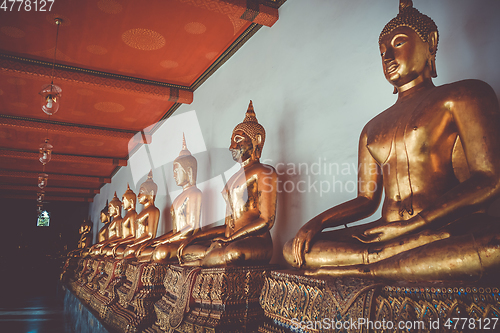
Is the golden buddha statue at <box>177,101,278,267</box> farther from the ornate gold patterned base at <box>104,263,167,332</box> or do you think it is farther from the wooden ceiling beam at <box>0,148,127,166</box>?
the wooden ceiling beam at <box>0,148,127,166</box>

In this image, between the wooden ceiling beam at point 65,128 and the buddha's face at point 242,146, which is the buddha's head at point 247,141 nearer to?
the buddha's face at point 242,146

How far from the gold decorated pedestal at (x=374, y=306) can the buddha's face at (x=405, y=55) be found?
3.26 ft

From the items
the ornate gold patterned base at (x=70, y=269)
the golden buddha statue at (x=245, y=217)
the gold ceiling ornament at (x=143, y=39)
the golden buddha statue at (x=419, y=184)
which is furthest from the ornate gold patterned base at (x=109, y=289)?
the ornate gold patterned base at (x=70, y=269)

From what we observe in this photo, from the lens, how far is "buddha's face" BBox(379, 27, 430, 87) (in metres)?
A: 1.61

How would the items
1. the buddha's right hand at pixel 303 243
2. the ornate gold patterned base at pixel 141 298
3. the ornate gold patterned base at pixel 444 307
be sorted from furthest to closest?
the ornate gold patterned base at pixel 141 298 < the buddha's right hand at pixel 303 243 < the ornate gold patterned base at pixel 444 307

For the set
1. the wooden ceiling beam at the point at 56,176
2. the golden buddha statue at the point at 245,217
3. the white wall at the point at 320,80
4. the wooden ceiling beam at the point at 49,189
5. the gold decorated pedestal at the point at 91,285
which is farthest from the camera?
the wooden ceiling beam at the point at 49,189

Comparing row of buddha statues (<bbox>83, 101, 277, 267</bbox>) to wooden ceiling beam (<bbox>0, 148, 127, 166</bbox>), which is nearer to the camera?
row of buddha statues (<bbox>83, 101, 277, 267</bbox>)

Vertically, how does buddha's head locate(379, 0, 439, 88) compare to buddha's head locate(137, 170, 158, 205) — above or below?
above

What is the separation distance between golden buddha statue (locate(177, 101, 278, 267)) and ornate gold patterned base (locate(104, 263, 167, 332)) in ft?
1.55

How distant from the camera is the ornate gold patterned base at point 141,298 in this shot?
292 centimetres

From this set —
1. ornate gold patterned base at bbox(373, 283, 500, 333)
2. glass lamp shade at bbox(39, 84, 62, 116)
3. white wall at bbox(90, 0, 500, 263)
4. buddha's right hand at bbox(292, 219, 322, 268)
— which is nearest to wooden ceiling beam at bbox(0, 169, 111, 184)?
glass lamp shade at bbox(39, 84, 62, 116)

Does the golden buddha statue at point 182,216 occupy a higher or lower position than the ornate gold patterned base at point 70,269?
higher

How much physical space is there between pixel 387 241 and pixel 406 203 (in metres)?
0.29

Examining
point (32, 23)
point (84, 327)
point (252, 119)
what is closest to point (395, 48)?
point (252, 119)
